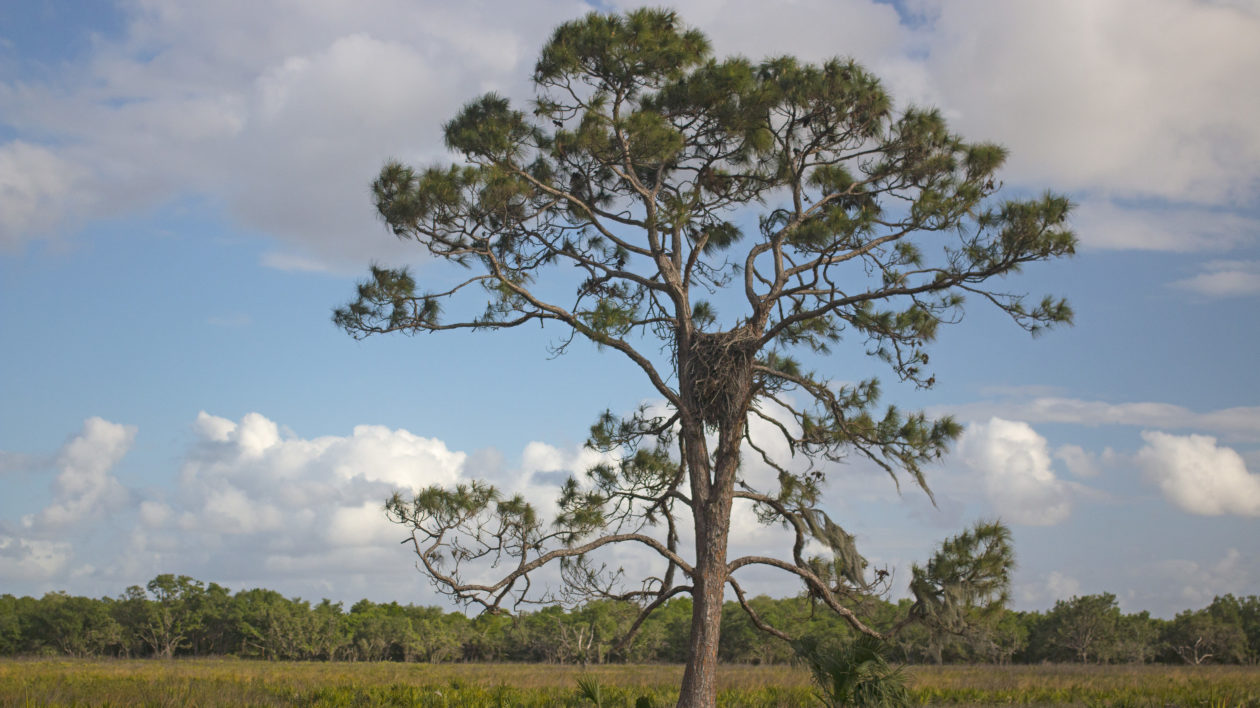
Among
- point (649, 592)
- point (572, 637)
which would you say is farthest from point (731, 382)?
point (572, 637)

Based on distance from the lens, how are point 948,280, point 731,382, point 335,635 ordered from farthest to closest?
point 335,635
point 731,382
point 948,280

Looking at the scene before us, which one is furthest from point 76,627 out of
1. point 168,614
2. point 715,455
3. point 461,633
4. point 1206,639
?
point 1206,639

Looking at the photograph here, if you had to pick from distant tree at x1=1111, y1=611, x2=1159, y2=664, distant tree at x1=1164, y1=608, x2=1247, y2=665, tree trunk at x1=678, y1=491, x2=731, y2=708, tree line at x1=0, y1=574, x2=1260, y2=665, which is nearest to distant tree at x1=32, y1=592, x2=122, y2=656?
tree line at x1=0, y1=574, x2=1260, y2=665

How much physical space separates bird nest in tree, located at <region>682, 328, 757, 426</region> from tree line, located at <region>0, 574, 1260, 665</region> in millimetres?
31398

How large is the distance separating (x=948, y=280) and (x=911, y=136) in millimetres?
2255

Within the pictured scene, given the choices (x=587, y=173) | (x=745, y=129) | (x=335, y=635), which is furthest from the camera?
(x=335, y=635)

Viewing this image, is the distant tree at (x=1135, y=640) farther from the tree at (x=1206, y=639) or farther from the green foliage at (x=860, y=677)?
the green foliage at (x=860, y=677)

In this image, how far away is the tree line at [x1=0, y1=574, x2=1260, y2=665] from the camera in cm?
4066

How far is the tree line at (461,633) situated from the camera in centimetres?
4066

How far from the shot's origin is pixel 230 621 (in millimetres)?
47344

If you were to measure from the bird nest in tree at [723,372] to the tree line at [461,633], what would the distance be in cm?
3140

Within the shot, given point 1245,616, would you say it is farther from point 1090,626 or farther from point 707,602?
point 707,602

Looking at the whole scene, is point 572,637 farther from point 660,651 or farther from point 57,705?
point 57,705

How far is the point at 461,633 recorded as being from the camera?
49.5 m
